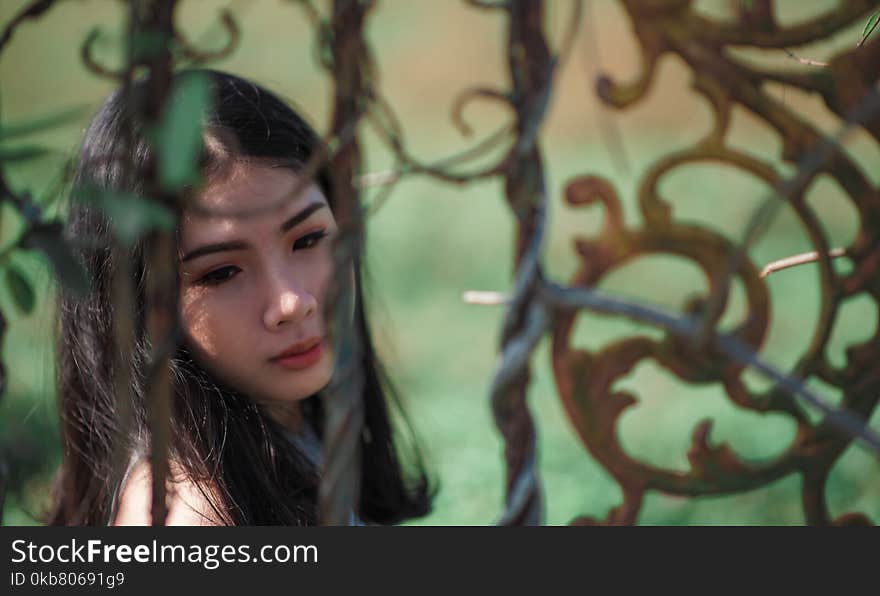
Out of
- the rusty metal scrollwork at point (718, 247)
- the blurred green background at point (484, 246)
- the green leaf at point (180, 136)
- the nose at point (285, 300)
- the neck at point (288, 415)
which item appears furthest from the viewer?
the blurred green background at point (484, 246)

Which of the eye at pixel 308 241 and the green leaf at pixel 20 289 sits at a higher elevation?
the eye at pixel 308 241

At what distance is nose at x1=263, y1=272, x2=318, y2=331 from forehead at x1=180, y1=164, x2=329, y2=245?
0.05 m

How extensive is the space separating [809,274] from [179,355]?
2.64m

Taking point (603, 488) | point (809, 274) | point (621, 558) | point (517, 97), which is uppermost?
point (809, 274)

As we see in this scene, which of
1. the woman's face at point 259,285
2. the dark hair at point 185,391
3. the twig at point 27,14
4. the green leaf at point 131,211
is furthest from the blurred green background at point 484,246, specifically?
the green leaf at point 131,211

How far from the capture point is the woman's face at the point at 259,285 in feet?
3.44

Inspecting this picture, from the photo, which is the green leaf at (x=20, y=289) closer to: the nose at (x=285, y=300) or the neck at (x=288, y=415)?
the nose at (x=285, y=300)

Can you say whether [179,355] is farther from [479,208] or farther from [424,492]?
[479,208]

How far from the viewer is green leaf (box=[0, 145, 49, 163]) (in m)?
0.60

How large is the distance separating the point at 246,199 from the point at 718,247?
0.60 metres

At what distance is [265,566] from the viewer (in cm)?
67

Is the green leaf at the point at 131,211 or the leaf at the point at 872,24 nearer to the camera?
the green leaf at the point at 131,211

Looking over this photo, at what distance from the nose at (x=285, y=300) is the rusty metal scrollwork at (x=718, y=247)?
459mm

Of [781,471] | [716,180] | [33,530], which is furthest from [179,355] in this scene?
[716,180]
